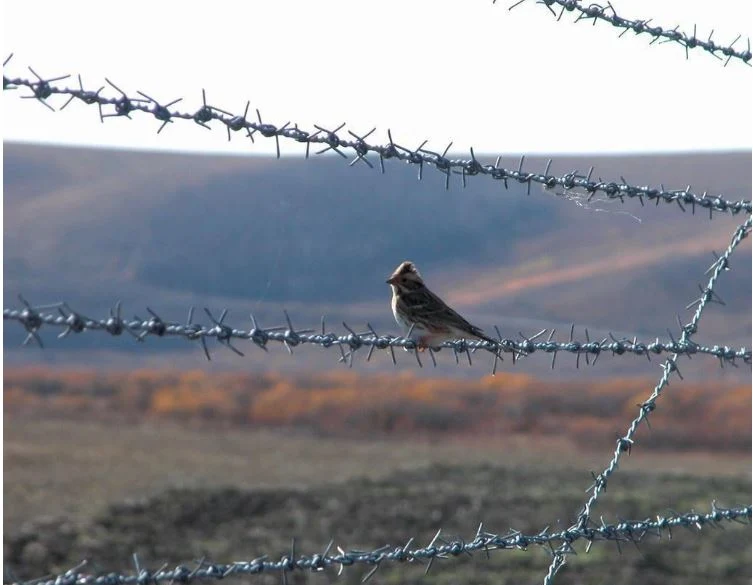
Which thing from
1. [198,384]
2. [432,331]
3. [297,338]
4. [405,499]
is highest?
[297,338]

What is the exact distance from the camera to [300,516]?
70.1ft

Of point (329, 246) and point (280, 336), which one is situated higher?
point (280, 336)

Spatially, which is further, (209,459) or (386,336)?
(209,459)

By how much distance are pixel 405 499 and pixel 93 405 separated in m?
23.7

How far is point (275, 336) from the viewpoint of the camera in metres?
4.18

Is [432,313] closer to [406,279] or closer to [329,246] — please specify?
[406,279]

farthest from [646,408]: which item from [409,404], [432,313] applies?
[409,404]

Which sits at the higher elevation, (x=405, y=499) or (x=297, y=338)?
(x=297, y=338)

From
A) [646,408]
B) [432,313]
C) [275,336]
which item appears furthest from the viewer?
[432,313]

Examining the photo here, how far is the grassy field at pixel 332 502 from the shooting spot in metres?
17.1

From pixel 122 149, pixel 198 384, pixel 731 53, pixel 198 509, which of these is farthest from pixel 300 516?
pixel 122 149

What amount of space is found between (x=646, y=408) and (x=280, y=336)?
214 cm

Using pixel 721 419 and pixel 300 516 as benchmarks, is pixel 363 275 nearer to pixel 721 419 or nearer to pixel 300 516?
pixel 721 419

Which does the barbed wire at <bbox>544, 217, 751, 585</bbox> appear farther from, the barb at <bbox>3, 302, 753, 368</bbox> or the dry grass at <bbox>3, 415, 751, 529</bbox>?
the dry grass at <bbox>3, 415, 751, 529</bbox>
